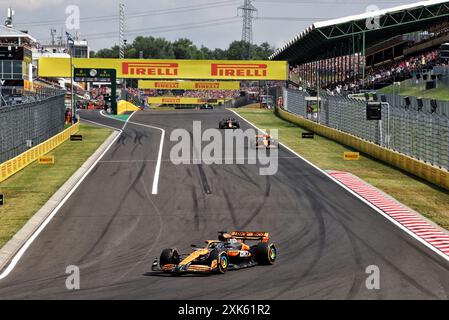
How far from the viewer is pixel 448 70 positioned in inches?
2731

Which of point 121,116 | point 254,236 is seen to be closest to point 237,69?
point 121,116

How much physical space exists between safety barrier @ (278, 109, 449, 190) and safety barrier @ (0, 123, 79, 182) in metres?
19.8

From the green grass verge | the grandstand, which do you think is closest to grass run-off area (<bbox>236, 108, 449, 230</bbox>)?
the grandstand

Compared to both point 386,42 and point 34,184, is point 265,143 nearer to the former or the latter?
point 34,184

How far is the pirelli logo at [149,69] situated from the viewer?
99.4m

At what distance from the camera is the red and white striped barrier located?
26.6 m

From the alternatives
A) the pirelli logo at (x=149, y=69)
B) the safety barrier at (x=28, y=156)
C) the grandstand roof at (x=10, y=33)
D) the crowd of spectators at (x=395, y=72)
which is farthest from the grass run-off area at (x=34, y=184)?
the grandstand roof at (x=10, y=33)

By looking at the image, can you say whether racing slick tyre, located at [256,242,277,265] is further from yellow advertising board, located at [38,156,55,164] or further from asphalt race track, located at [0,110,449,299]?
yellow advertising board, located at [38,156,55,164]

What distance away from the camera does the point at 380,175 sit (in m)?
42.5

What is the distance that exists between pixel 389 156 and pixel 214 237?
2263 cm

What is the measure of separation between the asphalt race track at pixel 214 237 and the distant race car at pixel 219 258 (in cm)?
26

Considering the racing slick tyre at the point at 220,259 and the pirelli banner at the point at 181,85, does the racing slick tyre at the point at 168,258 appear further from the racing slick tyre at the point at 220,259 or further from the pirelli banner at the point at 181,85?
the pirelli banner at the point at 181,85

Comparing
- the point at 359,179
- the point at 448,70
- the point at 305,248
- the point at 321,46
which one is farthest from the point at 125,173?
the point at 321,46
